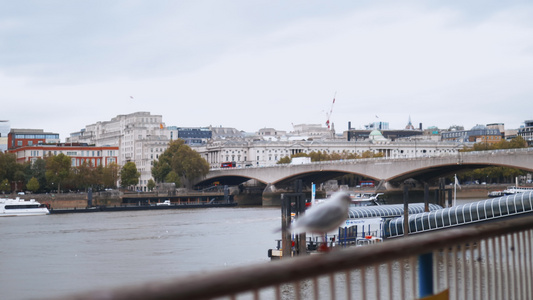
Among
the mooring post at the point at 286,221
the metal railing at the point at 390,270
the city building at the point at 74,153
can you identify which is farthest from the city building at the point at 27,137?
the metal railing at the point at 390,270

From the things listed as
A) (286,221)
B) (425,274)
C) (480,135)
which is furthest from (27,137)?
(425,274)

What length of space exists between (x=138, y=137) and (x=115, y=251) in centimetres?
8484

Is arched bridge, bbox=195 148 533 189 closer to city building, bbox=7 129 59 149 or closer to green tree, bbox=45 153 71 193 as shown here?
green tree, bbox=45 153 71 193

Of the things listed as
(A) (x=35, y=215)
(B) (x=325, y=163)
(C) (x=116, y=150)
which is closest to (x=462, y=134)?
(C) (x=116, y=150)

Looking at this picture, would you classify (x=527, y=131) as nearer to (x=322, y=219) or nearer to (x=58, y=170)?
(x=58, y=170)

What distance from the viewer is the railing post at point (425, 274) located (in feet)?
10.9

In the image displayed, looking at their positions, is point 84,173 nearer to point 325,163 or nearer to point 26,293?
point 325,163

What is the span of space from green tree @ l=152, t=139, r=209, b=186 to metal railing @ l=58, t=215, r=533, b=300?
7372cm

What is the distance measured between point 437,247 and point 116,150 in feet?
328

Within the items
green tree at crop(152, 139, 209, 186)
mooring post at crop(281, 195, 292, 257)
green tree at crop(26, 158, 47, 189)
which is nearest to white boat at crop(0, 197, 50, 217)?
green tree at crop(26, 158, 47, 189)

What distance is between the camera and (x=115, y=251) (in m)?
28.1

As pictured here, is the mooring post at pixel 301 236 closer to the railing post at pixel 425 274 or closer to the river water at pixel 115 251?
the river water at pixel 115 251

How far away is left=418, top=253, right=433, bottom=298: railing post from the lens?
131 inches

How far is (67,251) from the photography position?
28234 millimetres
